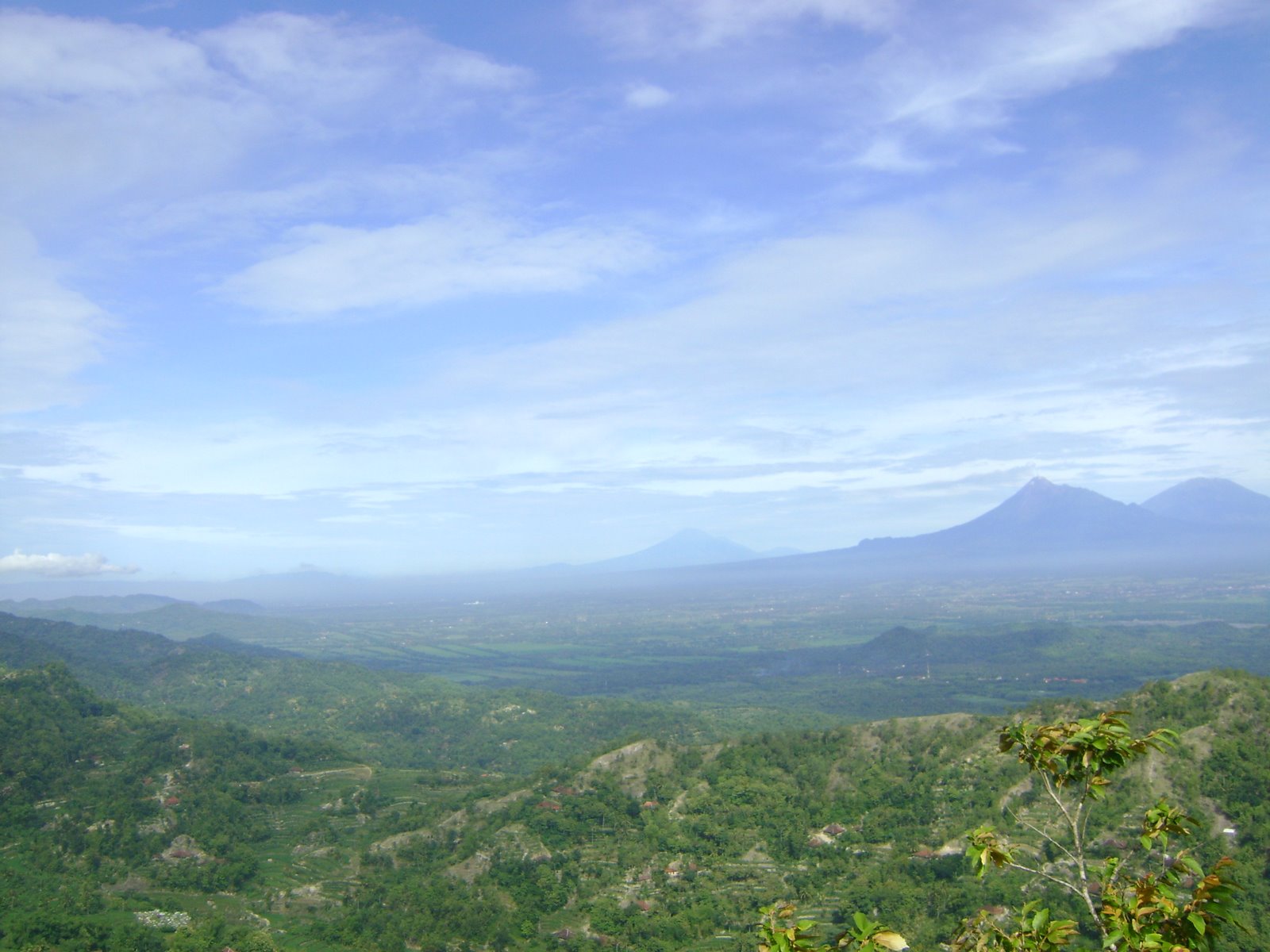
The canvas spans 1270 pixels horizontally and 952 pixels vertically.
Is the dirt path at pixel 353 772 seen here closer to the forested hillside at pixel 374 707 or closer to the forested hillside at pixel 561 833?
the forested hillside at pixel 561 833

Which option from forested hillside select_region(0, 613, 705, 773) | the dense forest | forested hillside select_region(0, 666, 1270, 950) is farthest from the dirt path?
forested hillside select_region(0, 613, 705, 773)

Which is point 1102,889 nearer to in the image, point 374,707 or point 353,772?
point 353,772

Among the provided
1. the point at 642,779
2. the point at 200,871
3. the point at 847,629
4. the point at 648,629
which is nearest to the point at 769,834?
the point at 642,779

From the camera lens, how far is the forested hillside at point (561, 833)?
3728cm

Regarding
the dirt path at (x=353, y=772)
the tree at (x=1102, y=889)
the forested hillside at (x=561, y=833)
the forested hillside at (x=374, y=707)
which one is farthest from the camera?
the forested hillside at (x=374, y=707)

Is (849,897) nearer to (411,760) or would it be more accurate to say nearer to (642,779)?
(642,779)

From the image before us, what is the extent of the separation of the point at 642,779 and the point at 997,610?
523ft

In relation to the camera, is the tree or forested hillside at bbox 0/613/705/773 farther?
forested hillside at bbox 0/613/705/773

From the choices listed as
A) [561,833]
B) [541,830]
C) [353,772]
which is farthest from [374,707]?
[561,833]

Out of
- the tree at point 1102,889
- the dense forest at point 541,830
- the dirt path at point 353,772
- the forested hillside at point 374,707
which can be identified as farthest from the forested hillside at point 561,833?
the tree at point 1102,889

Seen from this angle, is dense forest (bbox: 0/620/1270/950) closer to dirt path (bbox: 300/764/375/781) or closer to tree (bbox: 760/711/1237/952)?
dirt path (bbox: 300/764/375/781)

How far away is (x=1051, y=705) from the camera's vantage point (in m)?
47.3

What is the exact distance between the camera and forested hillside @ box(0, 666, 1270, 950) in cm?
3728

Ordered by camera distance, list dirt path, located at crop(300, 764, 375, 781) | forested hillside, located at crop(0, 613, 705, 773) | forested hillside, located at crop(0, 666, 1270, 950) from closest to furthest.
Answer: forested hillside, located at crop(0, 666, 1270, 950) → dirt path, located at crop(300, 764, 375, 781) → forested hillside, located at crop(0, 613, 705, 773)
